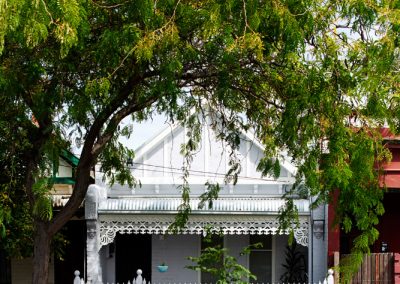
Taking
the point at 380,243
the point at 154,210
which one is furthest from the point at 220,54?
the point at 380,243

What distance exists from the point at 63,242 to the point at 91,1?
9.42 meters

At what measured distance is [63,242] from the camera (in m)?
19.8

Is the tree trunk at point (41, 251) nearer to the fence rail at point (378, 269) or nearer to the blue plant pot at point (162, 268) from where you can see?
the fence rail at point (378, 269)

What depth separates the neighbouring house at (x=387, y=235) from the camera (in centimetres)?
1734

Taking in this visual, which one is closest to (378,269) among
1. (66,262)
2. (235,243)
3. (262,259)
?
(262,259)

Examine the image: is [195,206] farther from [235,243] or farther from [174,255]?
[235,243]

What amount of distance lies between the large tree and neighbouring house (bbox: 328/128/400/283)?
3994 millimetres

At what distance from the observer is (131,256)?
2289cm

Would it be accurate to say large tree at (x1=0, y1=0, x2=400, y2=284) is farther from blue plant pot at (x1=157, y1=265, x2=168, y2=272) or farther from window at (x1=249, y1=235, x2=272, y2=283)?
window at (x1=249, y1=235, x2=272, y2=283)

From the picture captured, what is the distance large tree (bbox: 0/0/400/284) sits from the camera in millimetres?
10680

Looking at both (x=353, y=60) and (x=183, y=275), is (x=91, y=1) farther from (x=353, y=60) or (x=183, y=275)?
(x=183, y=275)

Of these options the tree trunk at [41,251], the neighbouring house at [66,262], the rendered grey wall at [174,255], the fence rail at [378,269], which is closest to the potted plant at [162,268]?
the rendered grey wall at [174,255]

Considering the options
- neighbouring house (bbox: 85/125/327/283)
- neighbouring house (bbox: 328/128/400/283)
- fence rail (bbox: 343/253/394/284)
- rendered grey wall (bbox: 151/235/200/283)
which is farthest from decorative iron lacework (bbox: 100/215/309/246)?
fence rail (bbox: 343/253/394/284)

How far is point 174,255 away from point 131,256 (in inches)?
47.4
